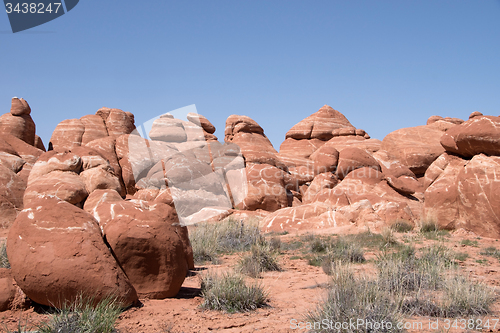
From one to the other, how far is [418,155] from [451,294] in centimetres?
2005

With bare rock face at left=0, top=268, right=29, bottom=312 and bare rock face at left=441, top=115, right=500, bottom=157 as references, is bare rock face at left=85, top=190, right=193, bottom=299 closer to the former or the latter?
bare rock face at left=0, top=268, right=29, bottom=312

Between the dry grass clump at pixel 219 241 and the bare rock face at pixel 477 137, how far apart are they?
7289 mm

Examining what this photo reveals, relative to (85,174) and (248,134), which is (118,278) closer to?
(85,174)

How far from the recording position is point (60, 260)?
3.82 meters

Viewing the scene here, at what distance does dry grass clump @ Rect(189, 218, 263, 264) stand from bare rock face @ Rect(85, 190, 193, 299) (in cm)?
265

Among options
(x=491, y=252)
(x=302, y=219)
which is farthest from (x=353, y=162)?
(x=491, y=252)

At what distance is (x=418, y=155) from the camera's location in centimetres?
2238

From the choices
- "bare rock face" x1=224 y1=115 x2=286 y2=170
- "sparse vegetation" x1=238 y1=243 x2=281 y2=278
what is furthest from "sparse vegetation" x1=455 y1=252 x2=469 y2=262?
"bare rock face" x1=224 y1=115 x2=286 y2=170

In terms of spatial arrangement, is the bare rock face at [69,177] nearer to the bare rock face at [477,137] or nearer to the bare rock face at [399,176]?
the bare rock face at [477,137]

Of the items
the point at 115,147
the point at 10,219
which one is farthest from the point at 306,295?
the point at 115,147

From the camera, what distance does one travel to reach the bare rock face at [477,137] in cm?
1068

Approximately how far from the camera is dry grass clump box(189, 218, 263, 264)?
25.8 feet

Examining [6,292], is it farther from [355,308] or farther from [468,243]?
[468,243]

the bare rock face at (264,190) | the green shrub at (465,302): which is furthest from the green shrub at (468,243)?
the bare rock face at (264,190)
